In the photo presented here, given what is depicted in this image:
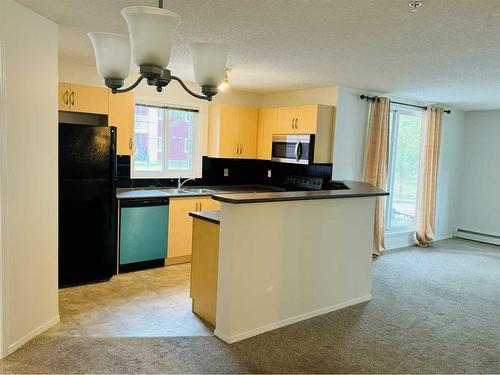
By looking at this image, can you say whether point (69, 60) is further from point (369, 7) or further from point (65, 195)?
point (369, 7)

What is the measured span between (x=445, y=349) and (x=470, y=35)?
231 cm

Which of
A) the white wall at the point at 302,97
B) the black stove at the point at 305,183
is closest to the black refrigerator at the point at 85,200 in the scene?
the black stove at the point at 305,183

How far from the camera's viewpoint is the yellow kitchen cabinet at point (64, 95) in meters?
4.21

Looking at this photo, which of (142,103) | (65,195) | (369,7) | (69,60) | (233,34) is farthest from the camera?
(142,103)

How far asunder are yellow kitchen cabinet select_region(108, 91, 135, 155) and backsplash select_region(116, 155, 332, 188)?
320mm

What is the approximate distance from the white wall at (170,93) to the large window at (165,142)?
9cm

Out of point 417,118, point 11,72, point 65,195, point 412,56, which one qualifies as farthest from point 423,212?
point 11,72

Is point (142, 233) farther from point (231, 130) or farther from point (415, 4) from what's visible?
point (415, 4)

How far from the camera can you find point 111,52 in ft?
6.39

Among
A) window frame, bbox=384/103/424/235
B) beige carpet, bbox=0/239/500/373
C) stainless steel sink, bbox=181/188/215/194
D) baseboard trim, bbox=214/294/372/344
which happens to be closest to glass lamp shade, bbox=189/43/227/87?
beige carpet, bbox=0/239/500/373

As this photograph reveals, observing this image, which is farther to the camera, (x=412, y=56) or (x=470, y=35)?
(x=412, y=56)

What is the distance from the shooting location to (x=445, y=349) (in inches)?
121

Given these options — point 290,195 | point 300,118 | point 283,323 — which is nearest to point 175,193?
point 300,118

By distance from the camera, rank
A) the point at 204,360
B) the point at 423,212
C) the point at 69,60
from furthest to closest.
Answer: the point at 423,212
the point at 69,60
the point at 204,360
